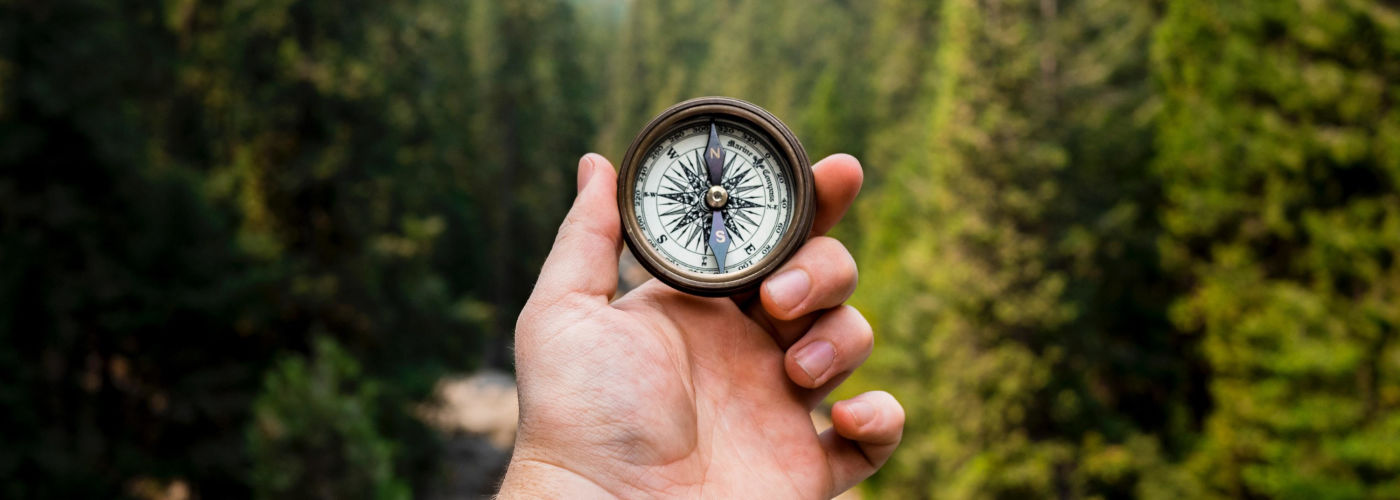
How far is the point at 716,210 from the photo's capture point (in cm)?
298

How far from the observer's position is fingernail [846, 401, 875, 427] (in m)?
2.88

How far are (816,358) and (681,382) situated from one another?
1.43ft

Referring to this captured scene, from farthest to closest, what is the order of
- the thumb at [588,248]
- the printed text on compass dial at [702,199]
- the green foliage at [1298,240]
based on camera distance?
the green foliage at [1298,240], the printed text on compass dial at [702,199], the thumb at [588,248]

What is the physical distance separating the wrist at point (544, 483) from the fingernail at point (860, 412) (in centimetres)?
78

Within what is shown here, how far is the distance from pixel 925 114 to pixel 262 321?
1911cm

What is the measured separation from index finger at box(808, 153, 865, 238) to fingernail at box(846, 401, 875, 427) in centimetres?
58

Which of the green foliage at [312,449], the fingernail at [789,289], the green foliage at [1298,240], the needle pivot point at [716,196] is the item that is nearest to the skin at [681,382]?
the fingernail at [789,289]

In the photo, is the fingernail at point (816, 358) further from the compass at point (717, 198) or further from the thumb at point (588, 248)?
the thumb at point (588, 248)

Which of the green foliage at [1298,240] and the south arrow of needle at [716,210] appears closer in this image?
the south arrow of needle at [716,210]

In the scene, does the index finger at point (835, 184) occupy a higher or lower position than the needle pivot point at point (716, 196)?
higher

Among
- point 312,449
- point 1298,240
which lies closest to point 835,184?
point 312,449

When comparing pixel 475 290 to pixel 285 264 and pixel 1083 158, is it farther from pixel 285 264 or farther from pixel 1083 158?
pixel 1083 158

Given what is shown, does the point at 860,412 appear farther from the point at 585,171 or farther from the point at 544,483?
the point at 585,171

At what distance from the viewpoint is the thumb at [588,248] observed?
2877 millimetres
